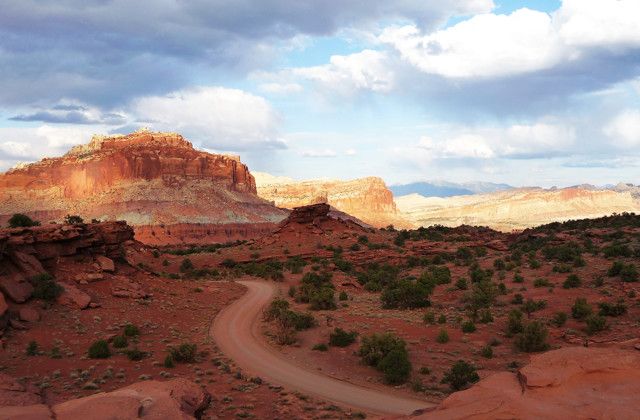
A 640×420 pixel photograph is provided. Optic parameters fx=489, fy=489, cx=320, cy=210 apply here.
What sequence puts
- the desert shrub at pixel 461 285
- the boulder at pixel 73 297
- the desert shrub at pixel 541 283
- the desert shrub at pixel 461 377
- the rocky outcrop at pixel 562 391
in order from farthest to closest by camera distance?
the desert shrub at pixel 461 285, the desert shrub at pixel 541 283, the boulder at pixel 73 297, the desert shrub at pixel 461 377, the rocky outcrop at pixel 562 391

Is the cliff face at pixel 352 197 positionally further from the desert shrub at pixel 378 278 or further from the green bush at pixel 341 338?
the green bush at pixel 341 338

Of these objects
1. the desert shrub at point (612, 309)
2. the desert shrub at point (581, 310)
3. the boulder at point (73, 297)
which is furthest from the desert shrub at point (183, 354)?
A: the desert shrub at point (612, 309)

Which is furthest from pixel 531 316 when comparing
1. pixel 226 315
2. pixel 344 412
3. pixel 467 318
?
pixel 226 315

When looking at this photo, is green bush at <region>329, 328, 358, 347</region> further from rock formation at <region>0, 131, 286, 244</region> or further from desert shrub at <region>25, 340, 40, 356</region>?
rock formation at <region>0, 131, 286, 244</region>

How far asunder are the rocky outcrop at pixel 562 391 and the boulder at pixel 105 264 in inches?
955

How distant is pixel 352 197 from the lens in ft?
522

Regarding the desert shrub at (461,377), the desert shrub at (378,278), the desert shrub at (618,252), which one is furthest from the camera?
the desert shrub at (378,278)

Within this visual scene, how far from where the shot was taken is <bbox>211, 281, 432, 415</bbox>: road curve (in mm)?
14961

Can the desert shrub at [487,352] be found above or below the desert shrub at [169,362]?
above

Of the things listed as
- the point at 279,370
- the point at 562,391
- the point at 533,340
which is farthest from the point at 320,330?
the point at 562,391

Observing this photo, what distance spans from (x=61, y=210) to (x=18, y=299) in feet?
270

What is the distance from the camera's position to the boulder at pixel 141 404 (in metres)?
8.37

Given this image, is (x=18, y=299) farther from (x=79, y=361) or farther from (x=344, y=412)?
(x=344, y=412)

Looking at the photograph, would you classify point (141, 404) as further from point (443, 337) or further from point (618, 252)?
point (618, 252)
